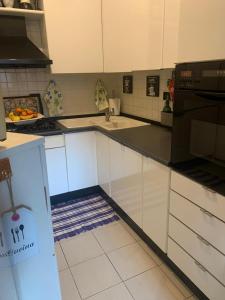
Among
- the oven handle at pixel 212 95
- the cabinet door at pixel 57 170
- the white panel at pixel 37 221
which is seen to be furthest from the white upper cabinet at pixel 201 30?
the cabinet door at pixel 57 170

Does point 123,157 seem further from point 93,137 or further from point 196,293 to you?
point 196,293

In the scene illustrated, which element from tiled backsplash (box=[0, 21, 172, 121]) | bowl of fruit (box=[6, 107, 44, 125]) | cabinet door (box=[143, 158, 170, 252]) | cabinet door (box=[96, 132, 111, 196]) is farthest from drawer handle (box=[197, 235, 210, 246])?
bowl of fruit (box=[6, 107, 44, 125])

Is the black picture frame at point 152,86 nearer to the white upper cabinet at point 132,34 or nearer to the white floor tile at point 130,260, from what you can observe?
the white upper cabinet at point 132,34

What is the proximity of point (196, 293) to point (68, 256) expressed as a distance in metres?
0.96

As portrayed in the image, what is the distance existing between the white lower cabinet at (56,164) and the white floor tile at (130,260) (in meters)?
0.93

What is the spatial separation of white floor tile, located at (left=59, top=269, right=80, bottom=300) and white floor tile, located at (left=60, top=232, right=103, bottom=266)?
10 cm

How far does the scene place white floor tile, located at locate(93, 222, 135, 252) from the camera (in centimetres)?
193

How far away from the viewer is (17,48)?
6.97 feet

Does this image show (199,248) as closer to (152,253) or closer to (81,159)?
(152,253)

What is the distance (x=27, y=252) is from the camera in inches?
36.9

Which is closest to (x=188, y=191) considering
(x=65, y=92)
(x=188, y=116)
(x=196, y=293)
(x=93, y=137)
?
(x=188, y=116)

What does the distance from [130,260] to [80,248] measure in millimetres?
430

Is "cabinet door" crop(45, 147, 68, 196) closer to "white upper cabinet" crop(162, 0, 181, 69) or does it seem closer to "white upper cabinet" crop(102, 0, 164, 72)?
"white upper cabinet" crop(102, 0, 164, 72)

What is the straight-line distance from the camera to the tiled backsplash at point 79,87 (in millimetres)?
2393
